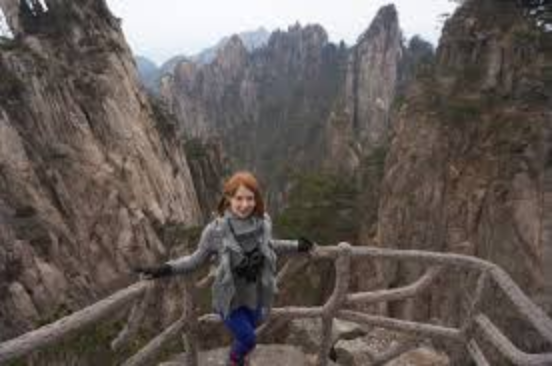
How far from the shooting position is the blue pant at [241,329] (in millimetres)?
4355

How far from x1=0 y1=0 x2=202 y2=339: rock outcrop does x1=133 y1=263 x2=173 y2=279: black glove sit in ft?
75.8

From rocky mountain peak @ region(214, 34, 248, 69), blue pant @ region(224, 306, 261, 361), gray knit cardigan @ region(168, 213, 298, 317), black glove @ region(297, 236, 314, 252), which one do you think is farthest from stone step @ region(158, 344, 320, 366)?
rocky mountain peak @ region(214, 34, 248, 69)

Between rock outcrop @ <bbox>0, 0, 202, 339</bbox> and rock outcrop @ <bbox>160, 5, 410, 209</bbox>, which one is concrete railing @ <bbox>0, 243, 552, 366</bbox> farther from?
rock outcrop @ <bbox>160, 5, 410, 209</bbox>

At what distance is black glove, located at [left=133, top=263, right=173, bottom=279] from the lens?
3975 mm

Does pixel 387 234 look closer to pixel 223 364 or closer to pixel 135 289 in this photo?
pixel 223 364

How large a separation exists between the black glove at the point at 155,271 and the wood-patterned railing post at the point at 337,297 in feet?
4.70

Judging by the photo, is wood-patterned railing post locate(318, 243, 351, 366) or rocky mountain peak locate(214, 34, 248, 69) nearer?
wood-patterned railing post locate(318, 243, 351, 366)

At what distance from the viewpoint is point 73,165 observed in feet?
112

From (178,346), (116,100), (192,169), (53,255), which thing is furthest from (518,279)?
(192,169)

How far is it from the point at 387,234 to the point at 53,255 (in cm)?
1593

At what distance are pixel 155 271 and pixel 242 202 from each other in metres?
0.79

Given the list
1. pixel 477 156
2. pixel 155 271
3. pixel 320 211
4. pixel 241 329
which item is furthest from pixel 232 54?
pixel 155 271

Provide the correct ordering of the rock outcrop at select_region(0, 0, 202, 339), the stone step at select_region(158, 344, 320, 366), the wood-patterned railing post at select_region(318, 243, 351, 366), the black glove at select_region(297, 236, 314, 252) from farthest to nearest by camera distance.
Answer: the rock outcrop at select_region(0, 0, 202, 339), the stone step at select_region(158, 344, 320, 366), the wood-patterned railing post at select_region(318, 243, 351, 366), the black glove at select_region(297, 236, 314, 252)

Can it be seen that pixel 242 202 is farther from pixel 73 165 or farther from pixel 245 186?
pixel 73 165
